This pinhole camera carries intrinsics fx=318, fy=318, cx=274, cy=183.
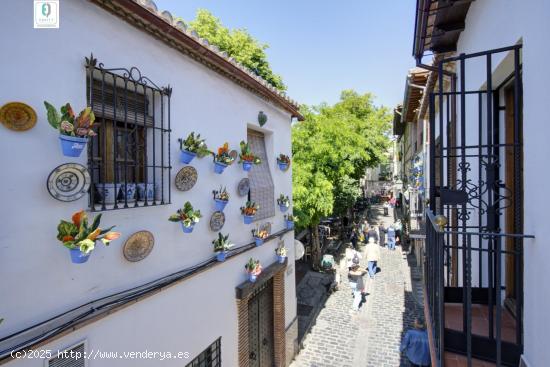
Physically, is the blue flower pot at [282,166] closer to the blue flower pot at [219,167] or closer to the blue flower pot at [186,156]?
the blue flower pot at [219,167]

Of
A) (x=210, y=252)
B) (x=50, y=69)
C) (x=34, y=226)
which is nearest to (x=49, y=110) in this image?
(x=50, y=69)

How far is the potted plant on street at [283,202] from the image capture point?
24.3 ft

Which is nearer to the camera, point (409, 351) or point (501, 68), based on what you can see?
point (501, 68)

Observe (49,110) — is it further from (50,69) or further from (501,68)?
(501,68)

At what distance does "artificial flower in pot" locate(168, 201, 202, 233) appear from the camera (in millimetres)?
4023

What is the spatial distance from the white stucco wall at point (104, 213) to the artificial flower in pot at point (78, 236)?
192 millimetres

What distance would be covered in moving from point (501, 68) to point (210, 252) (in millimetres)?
4277

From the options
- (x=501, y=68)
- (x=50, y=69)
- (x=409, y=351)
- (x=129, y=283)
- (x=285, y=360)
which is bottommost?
(x=285, y=360)

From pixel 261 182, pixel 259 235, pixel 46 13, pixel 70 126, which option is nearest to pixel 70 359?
pixel 70 126

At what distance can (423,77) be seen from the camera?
8.67 meters

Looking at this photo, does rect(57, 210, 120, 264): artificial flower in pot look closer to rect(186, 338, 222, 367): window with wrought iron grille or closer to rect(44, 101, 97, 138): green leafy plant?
rect(44, 101, 97, 138): green leafy plant

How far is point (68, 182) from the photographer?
107 inches

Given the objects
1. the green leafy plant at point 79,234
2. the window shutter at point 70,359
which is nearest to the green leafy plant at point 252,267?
the window shutter at point 70,359

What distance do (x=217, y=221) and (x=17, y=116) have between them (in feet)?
9.70
